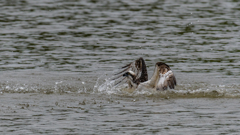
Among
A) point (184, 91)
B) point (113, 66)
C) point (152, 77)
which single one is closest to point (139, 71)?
point (152, 77)

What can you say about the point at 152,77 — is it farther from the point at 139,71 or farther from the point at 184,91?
the point at 184,91

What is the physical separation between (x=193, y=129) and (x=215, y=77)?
225 inches

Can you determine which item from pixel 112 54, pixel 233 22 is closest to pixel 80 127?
pixel 112 54

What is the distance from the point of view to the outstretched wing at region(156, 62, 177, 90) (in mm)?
12552

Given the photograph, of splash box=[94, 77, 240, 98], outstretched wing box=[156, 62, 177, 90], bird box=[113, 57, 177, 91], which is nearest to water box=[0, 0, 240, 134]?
splash box=[94, 77, 240, 98]

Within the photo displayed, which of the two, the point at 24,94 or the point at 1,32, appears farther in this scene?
the point at 1,32

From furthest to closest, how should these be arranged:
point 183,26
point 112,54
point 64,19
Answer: point 64,19 < point 183,26 < point 112,54

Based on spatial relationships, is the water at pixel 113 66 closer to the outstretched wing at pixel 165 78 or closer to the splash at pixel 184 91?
the splash at pixel 184 91

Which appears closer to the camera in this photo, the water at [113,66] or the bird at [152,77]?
the water at [113,66]

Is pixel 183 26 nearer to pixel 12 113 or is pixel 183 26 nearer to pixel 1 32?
pixel 1 32

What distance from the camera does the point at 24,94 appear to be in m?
13.2

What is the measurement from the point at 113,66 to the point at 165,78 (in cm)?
459

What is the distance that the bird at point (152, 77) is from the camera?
12570 millimetres

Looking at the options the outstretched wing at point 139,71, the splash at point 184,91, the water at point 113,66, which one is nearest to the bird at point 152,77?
the outstretched wing at point 139,71
